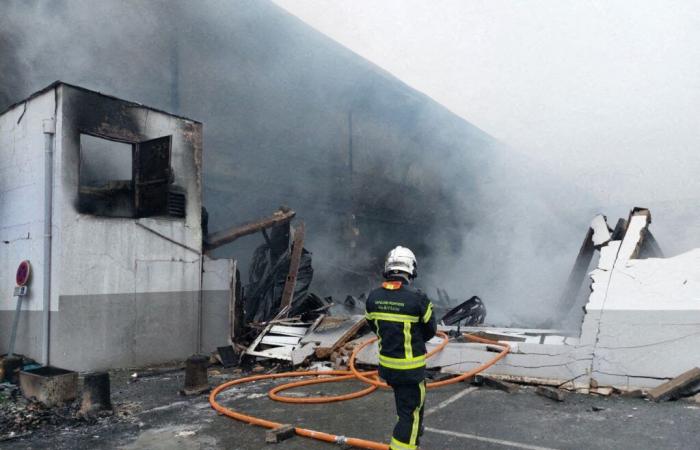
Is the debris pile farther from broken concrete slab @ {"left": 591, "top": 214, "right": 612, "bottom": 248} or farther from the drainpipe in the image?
broken concrete slab @ {"left": 591, "top": 214, "right": 612, "bottom": 248}

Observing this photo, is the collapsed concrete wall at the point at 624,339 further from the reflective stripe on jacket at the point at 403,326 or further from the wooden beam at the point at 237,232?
the wooden beam at the point at 237,232

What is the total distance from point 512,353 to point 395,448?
3295mm

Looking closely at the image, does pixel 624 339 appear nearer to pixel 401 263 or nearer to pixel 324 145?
pixel 401 263

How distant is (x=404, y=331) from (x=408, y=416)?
502 millimetres

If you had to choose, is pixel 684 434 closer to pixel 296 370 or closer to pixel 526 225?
pixel 296 370

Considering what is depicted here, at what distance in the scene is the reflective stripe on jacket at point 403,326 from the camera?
10.1 feet

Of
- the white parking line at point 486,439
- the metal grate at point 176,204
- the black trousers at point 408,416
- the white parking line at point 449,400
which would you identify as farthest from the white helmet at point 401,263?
the metal grate at point 176,204

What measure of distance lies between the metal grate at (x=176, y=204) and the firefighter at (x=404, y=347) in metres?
5.31

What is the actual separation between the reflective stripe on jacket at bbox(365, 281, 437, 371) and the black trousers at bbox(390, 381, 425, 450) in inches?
5.5

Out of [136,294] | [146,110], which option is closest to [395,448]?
[136,294]

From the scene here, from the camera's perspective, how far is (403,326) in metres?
3.11

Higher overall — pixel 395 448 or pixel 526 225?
pixel 526 225

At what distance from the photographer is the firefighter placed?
304 cm

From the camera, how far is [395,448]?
3.00 metres
